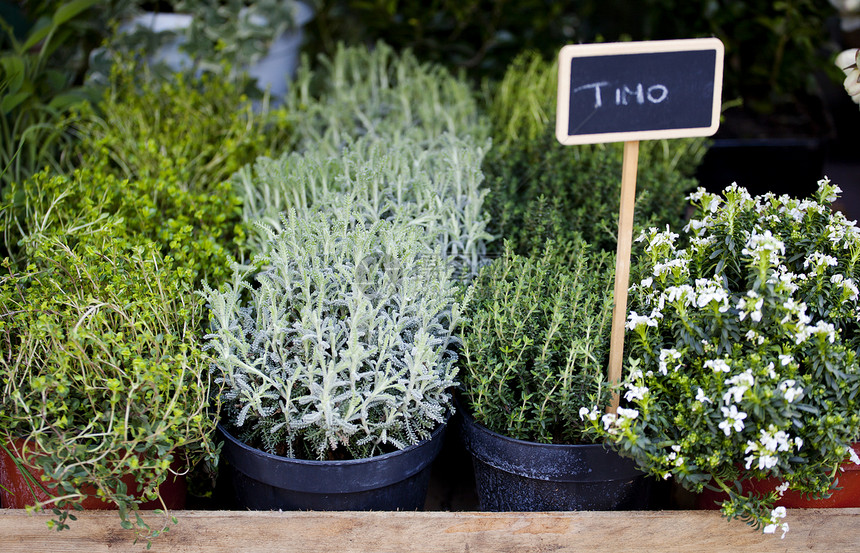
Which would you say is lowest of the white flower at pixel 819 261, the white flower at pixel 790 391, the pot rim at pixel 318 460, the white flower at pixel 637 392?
the pot rim at pixel 318 460

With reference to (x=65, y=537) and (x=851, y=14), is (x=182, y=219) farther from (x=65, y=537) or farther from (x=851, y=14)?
(x=851, y=14)

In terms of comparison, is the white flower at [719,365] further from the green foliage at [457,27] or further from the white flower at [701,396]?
the green foliage at [457,27]

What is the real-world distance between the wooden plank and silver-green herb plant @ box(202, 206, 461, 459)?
0.15 meters

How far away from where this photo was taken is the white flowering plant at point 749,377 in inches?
49.2

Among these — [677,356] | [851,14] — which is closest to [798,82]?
[851,14]

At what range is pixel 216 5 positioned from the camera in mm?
2912

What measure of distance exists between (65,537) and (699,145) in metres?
2.25

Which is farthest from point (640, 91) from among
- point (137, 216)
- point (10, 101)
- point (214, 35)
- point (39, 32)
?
point (214, 35)

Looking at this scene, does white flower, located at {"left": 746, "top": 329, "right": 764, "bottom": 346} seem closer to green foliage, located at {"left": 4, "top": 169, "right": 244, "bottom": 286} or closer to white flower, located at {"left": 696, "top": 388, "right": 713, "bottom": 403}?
white flower, located at {"left": 696, "top": 388, "right": 713, "bottom": 403}

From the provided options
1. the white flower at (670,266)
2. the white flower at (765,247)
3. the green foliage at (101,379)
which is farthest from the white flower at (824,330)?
the green foliage at (101,379)

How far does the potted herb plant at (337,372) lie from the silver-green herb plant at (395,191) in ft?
0.55

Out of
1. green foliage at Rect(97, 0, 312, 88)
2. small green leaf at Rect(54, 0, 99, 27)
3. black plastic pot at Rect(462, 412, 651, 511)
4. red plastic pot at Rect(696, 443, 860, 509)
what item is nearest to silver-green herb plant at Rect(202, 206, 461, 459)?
black plastic pot at Rect(462, 412, 651, 511)

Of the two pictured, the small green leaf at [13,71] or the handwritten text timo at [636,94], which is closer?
the handwritten text timo at [636,94]

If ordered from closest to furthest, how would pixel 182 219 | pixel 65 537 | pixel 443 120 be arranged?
pixel 65 537
pixel 182 219
pixel 443 120
